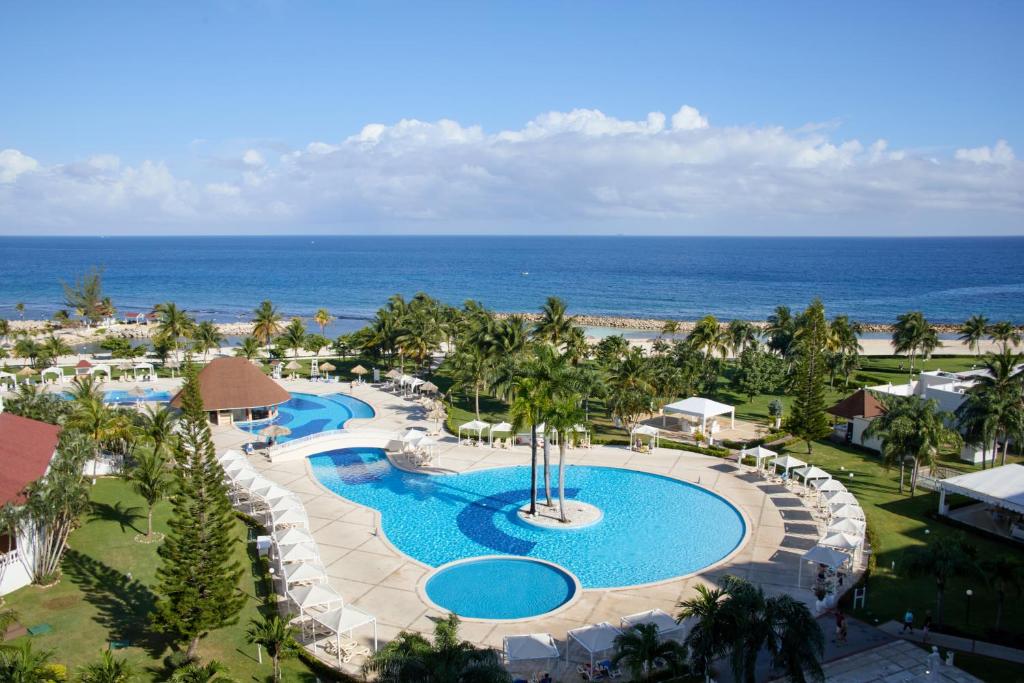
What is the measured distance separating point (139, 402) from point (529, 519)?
3167 cm

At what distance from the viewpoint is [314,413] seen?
47375mm

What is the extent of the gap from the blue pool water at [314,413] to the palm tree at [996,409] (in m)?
35.4

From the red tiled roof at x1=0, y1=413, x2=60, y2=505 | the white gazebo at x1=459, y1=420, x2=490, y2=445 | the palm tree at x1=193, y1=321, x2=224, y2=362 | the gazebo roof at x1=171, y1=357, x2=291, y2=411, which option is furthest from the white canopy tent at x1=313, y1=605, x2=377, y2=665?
the palm tree at x1=193, y1=321, x2=224, y2=362

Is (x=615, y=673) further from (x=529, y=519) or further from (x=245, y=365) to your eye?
(x=245, y=365)

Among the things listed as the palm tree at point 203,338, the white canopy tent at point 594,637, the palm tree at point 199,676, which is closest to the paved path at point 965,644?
the white canopy tent at point 594,637

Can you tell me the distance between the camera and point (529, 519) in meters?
29.4

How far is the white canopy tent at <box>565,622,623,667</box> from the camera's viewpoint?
1838 cm

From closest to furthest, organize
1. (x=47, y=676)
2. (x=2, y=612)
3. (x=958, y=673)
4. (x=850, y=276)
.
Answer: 1. (x=47, y=676)
2. (x=958, y=673)
3. (x=2, y=612)
4. (x=850, y=276)

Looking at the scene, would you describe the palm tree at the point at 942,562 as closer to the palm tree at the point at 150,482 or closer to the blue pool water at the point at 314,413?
the palm tree at the point at 150,482

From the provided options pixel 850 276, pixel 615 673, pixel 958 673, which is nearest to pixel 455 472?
pixel 615 673

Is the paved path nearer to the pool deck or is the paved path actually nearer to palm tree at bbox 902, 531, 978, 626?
palm tree at bbox 902, 531, 978, 626

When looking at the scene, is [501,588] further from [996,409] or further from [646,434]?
[996,409]

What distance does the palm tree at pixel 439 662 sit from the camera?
46.7ft

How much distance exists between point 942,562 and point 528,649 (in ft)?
42.1
